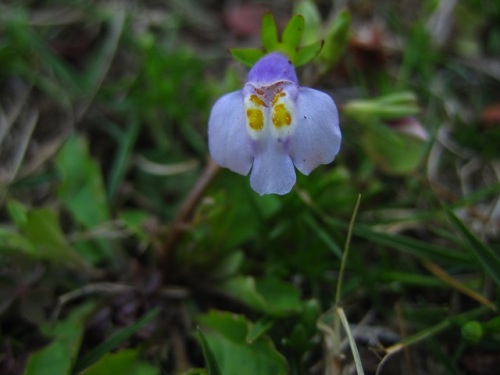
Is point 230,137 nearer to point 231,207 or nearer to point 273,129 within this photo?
point 273,129

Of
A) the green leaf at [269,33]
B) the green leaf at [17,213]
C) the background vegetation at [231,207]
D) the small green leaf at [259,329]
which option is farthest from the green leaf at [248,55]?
the green leaf at [17,213]

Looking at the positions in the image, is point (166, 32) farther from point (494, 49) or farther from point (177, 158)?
point (494, 49)

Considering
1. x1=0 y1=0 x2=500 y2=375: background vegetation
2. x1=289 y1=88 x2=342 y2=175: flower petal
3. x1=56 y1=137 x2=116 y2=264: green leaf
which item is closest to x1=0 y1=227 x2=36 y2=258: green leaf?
x1=0 y1=0 x2=500 y2=375: background vegetation

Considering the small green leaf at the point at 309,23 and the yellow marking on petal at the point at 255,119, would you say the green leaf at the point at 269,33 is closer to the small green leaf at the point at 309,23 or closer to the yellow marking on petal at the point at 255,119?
the yellow marking on petal at the point at 255,119

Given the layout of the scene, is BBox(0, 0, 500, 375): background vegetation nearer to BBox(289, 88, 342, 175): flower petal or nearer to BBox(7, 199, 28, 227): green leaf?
BBox(7, 199, 28, 227): green leaf

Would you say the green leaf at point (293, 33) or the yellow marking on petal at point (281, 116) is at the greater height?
the green leaf at point (293, 33)

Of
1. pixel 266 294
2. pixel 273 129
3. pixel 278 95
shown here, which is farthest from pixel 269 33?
pixel 266 294
